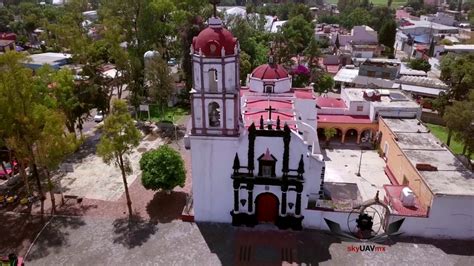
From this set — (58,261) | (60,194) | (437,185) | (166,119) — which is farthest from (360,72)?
(58,261)

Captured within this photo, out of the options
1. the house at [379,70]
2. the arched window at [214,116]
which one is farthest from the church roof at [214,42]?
the house at [379,70]

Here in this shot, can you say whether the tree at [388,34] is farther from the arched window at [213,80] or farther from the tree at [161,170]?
the arched window at [213,80]

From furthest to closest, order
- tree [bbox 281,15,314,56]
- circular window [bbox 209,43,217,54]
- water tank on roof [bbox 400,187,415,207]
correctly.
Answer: tree [bbox 281,15,314,56] → water tank on roof [bbox 400,187,415,207] → circular window [bbox 209,43,217,54]

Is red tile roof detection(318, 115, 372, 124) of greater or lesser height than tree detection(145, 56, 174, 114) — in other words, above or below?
below

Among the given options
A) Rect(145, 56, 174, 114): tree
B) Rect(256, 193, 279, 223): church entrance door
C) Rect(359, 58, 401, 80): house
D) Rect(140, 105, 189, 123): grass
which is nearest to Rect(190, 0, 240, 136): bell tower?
Rect(256, 193, 279, 223): church entrance door

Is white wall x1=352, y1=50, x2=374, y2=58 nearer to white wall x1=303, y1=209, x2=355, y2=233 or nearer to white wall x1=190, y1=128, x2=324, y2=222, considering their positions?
white wall x1=190, y1=128, x2=324, y2=222

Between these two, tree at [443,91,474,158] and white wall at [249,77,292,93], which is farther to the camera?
white wall at [249,77,292,93]
